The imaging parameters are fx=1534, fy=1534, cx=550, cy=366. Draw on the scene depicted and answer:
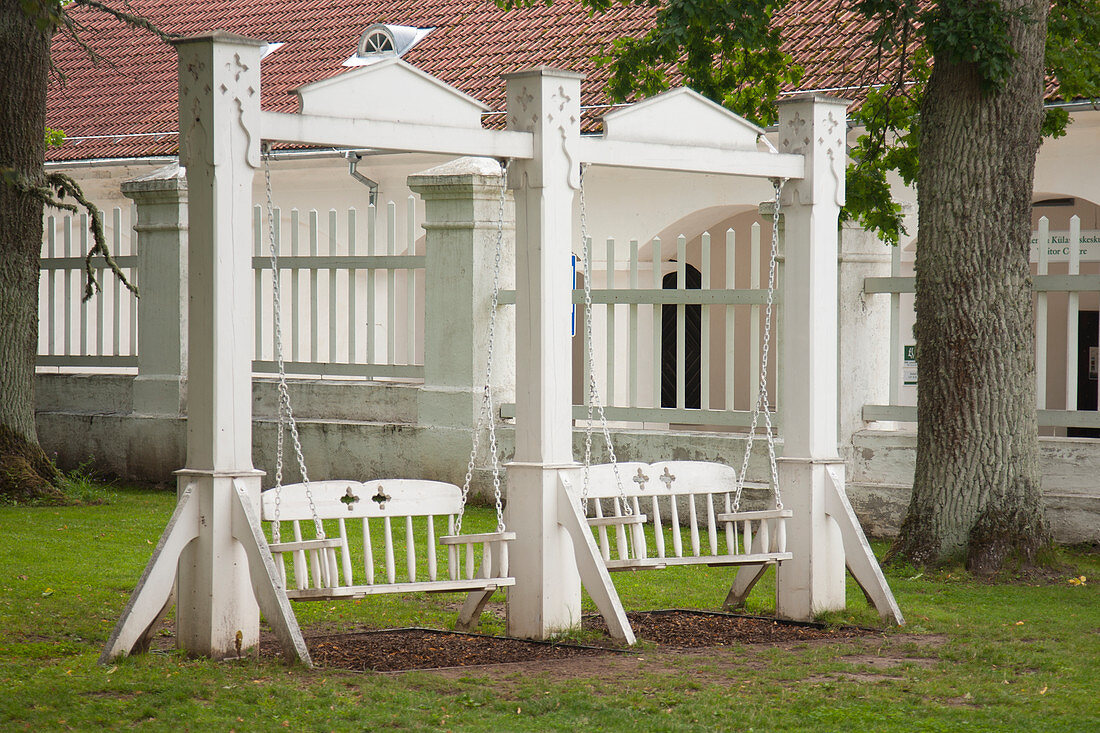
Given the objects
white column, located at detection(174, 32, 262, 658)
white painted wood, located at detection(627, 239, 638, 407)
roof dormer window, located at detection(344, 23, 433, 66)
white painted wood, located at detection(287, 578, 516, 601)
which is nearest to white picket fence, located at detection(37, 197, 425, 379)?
white painted wood, located at detection(627, 239, 638, 407)

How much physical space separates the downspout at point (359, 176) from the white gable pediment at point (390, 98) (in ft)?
38.0

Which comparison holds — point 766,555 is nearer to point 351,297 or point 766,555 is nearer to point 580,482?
point 580,482

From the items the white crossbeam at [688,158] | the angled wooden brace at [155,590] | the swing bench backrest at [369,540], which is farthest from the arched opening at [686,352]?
the angled wooden brace at [155,590]

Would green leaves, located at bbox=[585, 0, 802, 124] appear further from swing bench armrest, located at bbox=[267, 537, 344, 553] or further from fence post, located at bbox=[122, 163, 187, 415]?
swing bench armrest, located at bbox=[267, 537, 344, 553]

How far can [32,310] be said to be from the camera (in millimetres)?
12195

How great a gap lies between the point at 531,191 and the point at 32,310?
6473 millimetres

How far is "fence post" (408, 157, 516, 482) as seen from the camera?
1229 cm

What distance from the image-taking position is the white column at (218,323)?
6.19 metres

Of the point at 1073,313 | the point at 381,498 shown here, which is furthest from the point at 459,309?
the point at 381,498

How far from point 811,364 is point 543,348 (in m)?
1.60

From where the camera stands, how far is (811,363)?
7934mm

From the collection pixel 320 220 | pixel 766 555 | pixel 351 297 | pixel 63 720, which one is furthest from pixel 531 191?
pixel 320 220

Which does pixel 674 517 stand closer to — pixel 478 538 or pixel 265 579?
pixel 478 538

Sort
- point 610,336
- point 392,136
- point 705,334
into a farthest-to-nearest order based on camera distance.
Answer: point 610,336, point 705,334, point 392,136
